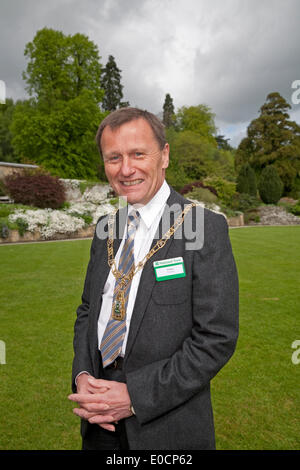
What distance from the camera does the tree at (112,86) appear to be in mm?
43969

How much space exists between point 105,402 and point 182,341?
470 millimetres

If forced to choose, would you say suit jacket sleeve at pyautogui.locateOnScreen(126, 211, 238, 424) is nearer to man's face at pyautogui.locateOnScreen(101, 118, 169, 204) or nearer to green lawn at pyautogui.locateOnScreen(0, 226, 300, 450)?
man's face at pyautogui.locateOnScreen(101, 118, 169, 204)

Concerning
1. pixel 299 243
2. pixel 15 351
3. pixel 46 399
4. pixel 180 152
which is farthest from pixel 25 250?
pixel 180 152

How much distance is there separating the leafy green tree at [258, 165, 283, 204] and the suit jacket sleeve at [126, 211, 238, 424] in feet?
118

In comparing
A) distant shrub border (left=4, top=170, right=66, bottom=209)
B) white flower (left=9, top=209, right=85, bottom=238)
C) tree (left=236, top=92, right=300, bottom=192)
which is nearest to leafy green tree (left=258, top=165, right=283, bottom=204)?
tree (left=236, top=92, right=300, bottom=192)

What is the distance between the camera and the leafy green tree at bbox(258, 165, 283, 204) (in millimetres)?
34656

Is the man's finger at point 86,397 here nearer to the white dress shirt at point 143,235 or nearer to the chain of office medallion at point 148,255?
the white dress shirt at point 143,235

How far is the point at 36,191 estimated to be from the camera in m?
19.3

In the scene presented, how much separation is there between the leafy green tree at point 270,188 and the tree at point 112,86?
2233 centimetres

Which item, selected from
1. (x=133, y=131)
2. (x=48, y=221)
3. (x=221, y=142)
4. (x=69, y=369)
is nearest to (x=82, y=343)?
(x=133, y=131)

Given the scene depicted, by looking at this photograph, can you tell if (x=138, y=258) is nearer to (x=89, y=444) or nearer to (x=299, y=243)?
(x=89, y=444)

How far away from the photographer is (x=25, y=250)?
1234cm

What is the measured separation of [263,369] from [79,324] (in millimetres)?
2804
